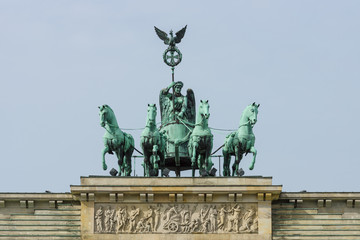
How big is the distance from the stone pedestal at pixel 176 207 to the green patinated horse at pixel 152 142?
1.48 metres

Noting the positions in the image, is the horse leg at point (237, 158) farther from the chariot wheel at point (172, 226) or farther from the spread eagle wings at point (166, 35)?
the spread eagle wings at point (166, 35)

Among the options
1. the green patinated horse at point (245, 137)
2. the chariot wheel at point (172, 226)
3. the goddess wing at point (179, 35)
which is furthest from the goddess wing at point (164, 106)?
the chariot wheel at point (172, 226)

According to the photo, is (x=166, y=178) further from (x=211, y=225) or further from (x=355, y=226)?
(x=355, y=226)

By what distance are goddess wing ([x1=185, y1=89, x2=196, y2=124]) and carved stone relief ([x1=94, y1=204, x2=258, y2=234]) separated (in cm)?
630

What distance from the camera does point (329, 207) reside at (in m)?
65.6

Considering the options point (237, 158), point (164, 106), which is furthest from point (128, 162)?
point (164, 106)

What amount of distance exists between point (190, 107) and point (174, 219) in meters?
7.02

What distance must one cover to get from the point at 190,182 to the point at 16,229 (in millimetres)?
6391

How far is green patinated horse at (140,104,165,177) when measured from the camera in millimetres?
65938

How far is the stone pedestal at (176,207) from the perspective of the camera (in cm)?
6494

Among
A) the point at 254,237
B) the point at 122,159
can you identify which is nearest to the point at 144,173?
the point at 122,159

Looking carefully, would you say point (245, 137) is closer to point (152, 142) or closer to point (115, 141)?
point (152, 142)

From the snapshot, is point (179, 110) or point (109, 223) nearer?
point (109, 223)

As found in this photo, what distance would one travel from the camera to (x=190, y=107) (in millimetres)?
70812
